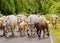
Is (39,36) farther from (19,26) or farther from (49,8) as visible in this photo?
(49,8)

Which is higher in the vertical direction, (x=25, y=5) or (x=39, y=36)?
(x=25, y=5)

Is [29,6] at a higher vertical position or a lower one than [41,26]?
higher

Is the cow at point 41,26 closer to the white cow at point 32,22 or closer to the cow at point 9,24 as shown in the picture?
the white cow at point 32,22

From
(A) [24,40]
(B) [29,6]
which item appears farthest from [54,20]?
(A) [24,40]

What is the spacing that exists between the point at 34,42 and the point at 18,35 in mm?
592

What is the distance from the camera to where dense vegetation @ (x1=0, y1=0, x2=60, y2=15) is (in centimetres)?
526

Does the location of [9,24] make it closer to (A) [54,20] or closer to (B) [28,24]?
(B) [28,24]

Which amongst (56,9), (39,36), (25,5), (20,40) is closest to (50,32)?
(39,36)

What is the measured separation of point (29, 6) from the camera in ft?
18.4

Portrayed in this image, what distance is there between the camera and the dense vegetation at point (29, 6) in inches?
207

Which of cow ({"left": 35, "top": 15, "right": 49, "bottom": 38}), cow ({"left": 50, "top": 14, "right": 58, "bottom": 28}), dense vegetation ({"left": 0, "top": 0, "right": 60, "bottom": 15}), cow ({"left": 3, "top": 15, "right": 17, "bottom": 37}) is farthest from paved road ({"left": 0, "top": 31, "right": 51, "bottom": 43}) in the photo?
dense vegetation ({"left": 0, "top": 0, "right": 60, "bottom": 15})

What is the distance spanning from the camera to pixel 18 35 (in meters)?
4.38

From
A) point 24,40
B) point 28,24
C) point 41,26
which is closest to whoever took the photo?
point 24,40

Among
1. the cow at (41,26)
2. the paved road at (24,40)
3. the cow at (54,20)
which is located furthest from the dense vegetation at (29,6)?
the paved road at (24,40)
